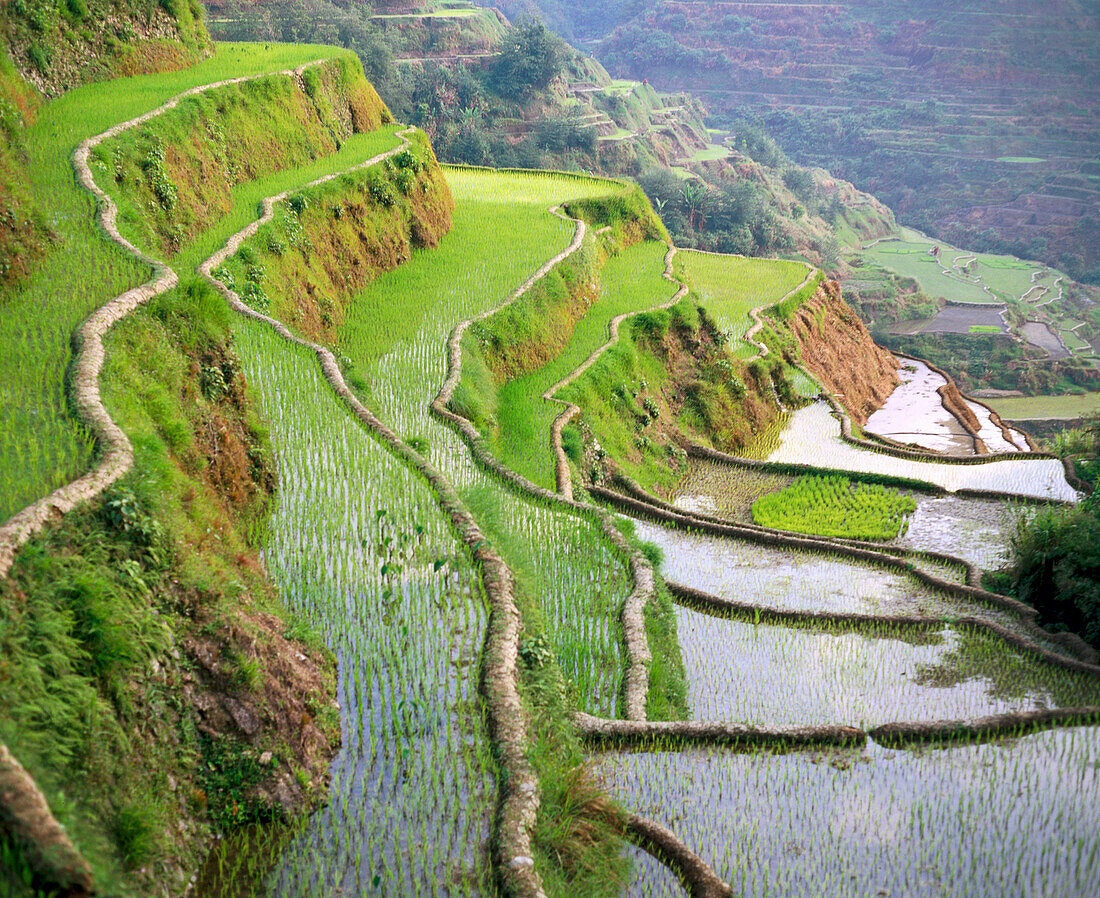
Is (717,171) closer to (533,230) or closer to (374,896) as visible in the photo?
(533,230)

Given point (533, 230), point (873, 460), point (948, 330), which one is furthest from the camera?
point (948, 330)

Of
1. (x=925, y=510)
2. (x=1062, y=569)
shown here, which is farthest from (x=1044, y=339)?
(x=1062, y=569)

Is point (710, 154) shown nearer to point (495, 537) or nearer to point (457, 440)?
point (457, 440)

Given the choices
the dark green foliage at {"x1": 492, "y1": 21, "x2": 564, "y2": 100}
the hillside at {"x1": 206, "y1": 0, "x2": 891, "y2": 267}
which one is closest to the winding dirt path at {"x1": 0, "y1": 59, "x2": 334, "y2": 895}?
the hillside at {"x1": 206, "y1": 0, "x2": 891, "y2": 267}

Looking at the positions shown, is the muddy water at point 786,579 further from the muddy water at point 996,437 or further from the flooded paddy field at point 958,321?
the flooded paddy field at point 958,321

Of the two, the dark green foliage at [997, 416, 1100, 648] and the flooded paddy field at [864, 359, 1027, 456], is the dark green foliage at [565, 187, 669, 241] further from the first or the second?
the dark green foliage at [997, 416, 1100, 648]

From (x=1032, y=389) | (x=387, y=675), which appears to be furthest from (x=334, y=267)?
(x=1032, y=389)

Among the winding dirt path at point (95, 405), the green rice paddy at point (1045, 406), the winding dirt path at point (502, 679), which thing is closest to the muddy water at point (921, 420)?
the green rice paddy at point (1045, 406)
